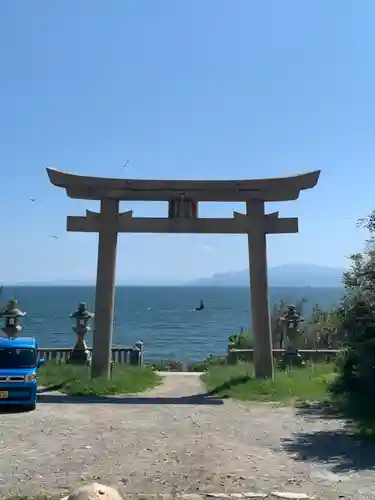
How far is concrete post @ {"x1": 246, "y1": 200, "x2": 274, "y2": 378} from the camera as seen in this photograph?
16.6 metres

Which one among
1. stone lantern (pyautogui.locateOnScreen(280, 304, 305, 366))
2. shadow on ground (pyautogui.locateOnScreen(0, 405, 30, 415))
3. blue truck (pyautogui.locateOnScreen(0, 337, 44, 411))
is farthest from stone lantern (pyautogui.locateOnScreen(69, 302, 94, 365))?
stone lantern (pyautogui.locateOnScreen(280, 304, 305, 366))

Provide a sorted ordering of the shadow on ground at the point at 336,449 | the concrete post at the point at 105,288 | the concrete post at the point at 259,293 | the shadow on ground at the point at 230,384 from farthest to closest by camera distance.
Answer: the concrete post at the point at 259,293
the shadow on ground at the point at 230,384
the concrete post at the point at 105,288
the shadow on ground at the point at 336,449

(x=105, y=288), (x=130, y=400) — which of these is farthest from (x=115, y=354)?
(x=130, y=400)

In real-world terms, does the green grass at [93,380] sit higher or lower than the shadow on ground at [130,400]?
higher

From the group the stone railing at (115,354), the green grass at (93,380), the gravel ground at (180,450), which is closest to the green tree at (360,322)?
the gravel ground at (180,450)

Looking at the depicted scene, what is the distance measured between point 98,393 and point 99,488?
9.83 metres

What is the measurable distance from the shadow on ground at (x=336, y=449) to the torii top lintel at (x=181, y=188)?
22.6 ft

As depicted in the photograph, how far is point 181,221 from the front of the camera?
55.6 feet

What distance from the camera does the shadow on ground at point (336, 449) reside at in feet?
29.9

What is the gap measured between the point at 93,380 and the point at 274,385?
4866 mm

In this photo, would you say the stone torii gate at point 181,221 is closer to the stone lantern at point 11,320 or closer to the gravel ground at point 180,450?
the gravel ground at point 180,450

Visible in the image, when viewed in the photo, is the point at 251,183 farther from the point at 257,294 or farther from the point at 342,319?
the point at 342,319

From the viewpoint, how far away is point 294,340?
21.7 m

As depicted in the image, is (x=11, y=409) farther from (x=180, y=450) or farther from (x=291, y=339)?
(x=291, y=339)
